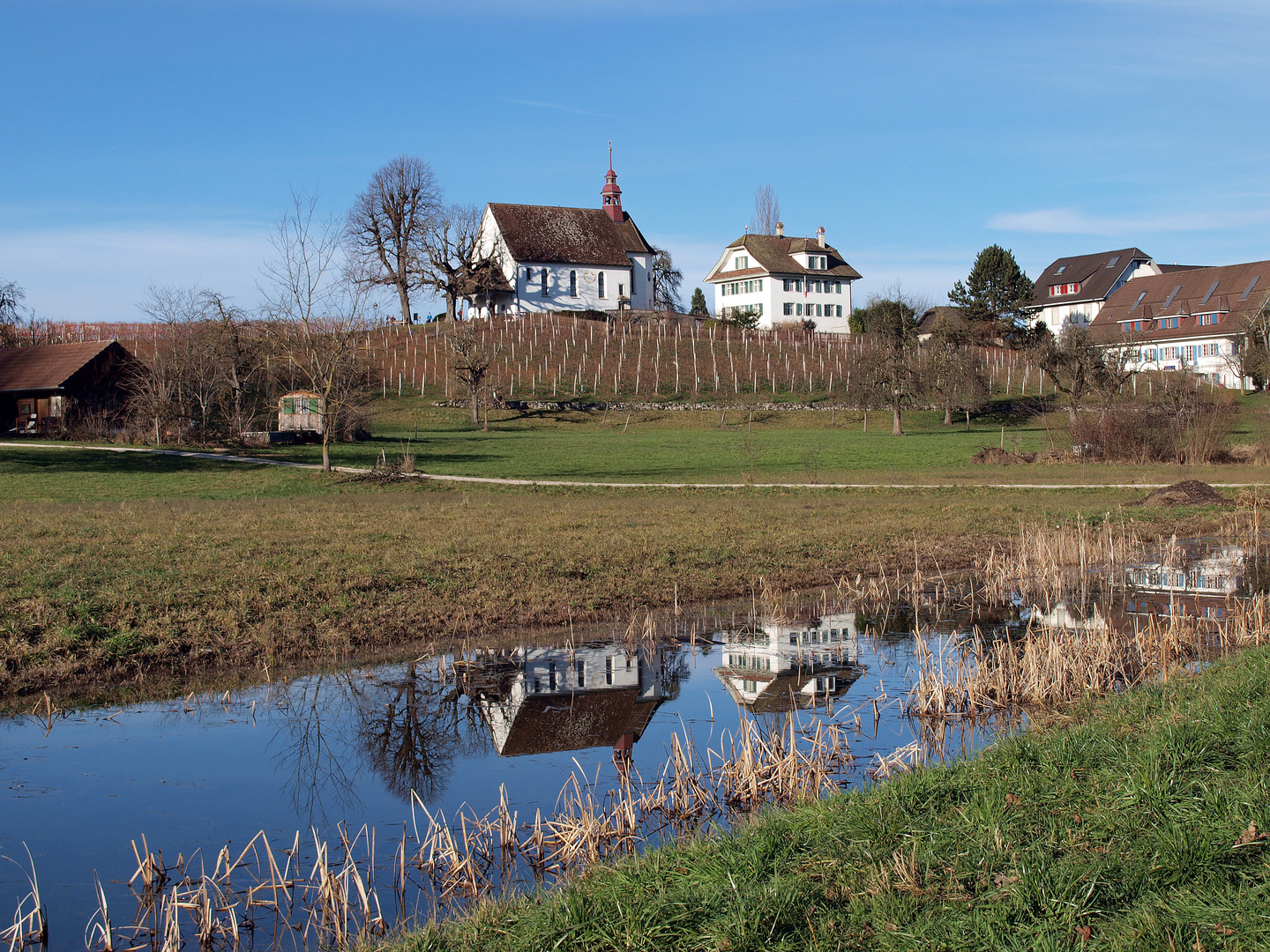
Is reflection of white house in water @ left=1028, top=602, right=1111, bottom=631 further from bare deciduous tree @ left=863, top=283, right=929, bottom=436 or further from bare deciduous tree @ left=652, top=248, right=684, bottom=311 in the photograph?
bare deciduous tree @ left=652, top=248, right=684, bottom=311

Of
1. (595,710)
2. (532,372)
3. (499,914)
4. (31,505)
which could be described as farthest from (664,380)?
(499,914)

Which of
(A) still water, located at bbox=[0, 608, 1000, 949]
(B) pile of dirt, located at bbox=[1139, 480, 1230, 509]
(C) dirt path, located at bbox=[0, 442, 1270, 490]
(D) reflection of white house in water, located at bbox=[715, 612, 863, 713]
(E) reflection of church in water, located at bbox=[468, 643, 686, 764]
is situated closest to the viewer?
(A) still water, located at bbox=[0, 608, 1000, 949]

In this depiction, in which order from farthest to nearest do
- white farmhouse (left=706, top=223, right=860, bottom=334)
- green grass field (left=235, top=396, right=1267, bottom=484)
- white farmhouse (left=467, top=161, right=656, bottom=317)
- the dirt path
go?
white farmhouse (left=706, top=223, right=860, bottom=334)
white farmhouse (left=467, top=161, right=656, bottom=317)
green grass field (left=235, top=396, right=1267, bottom=484)
the dirt path

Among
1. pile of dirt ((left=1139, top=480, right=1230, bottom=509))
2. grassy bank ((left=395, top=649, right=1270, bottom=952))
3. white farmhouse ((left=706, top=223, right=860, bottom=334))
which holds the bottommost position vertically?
grassy bank ((left=395, top=649, right=1270, bottom=952))

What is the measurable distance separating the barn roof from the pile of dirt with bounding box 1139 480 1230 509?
44658 millimetres

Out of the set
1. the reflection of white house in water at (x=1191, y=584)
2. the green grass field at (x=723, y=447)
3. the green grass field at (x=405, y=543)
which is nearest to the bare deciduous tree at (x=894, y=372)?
the green grass field at (x=723, y=447)

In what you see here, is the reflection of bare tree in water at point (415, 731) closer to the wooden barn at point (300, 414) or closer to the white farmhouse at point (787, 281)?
the wooden barn at point (300, 414)

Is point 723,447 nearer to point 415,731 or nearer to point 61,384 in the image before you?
point 61,384

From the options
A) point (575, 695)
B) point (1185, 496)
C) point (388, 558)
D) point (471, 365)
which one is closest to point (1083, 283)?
point (471, 365)

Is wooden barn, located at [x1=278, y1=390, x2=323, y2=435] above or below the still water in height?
above

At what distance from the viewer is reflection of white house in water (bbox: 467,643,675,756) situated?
29.5 feet

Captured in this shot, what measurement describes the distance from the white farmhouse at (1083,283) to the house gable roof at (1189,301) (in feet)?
12.1

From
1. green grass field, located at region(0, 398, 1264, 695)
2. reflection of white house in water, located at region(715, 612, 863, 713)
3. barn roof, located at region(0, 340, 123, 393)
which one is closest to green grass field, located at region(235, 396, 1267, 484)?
green grass field, located at region(0, 398, 1264, 695)

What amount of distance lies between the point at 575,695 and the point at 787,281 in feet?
282
